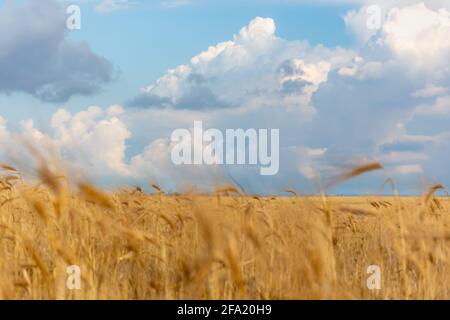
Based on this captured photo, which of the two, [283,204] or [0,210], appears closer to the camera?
[283,204]

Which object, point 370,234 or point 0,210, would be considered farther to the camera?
point 370,234

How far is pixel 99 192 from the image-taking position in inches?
130

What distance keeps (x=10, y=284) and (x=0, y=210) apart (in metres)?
2.06

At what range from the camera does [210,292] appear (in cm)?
331

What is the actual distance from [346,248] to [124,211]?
2227mm

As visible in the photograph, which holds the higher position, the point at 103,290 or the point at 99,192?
the point at 99,192

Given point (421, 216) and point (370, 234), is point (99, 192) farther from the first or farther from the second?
point (370, 234)

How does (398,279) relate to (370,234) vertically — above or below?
below
